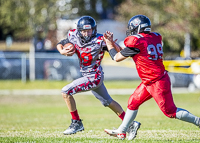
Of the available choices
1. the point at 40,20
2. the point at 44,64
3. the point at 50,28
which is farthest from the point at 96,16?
the point at 44,64

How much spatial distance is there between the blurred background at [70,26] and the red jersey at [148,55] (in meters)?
13.4

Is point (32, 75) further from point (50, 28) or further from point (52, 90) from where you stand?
point (50, 28)

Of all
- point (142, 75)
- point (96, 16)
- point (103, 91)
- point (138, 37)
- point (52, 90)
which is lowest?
point (52, 90)

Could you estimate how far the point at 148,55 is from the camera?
5.89 m

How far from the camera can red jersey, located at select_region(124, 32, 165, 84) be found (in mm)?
5871

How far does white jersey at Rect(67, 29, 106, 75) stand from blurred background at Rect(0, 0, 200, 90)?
13.0m

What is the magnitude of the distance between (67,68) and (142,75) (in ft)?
49.3

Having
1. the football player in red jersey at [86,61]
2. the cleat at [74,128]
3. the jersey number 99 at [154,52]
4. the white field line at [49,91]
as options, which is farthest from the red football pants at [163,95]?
the white field line at [49,91]

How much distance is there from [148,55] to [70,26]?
2581cm

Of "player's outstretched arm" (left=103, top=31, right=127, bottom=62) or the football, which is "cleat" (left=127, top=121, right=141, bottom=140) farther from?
the football

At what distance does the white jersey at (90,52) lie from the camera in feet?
21.9

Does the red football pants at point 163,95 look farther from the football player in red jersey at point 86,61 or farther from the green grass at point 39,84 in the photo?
the green grass at point 39,84

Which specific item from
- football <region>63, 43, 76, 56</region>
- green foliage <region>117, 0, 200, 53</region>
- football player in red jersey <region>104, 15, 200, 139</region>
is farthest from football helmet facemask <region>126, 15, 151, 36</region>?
green foliage <region>117, 0, 200, 53</region>

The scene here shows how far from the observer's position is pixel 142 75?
5.98m
